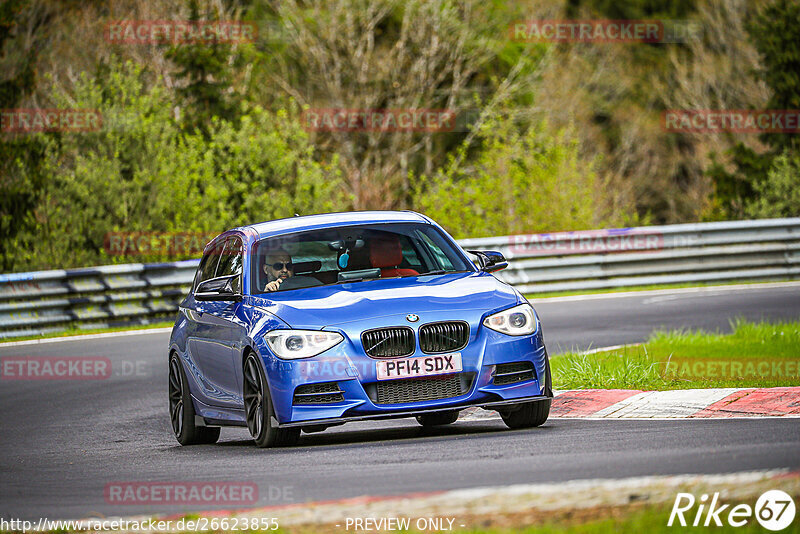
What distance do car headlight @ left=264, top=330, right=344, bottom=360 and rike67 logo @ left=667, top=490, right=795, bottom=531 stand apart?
12.2ft

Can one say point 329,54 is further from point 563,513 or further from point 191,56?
point 563,513

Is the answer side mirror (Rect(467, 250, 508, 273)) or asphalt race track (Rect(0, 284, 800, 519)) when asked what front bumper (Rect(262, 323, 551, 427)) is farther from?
side mirror (Rect(467, 250, 508, 273))

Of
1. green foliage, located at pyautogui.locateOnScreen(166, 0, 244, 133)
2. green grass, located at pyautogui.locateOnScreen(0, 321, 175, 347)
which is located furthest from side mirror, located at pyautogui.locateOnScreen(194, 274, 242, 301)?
green foliage, located at pyautogui.locateOnScreen(166, 0, 244, 133)

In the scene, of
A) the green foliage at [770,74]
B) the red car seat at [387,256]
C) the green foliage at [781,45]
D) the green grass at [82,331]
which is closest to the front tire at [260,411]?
the red car seat at [387,256]

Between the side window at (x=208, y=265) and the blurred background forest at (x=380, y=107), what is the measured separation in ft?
47.1

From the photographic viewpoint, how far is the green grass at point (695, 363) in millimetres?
12055

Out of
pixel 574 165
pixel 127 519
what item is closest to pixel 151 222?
pixel 574 165

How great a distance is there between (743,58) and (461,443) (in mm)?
57870

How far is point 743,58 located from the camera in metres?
64.2

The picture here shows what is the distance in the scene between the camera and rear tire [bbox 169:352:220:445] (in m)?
11.4

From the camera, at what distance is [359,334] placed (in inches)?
368

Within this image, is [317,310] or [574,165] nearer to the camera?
[317,310]

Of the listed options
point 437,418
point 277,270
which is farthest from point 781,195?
point 277,270

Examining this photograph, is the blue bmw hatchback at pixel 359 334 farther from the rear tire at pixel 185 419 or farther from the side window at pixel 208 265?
the side window at pixel 208 265
